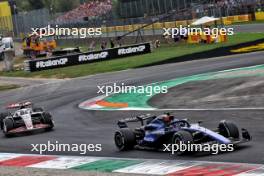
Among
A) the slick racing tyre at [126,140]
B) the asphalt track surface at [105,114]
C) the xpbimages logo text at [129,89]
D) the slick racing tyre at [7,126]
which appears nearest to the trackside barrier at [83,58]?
the asphalt track surface at [105,114]

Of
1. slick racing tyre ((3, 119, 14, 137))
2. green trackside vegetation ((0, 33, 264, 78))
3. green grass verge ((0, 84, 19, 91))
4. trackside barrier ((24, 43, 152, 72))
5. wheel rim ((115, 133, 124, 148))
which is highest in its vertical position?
wheel rim ((115, 133, 124, 148))

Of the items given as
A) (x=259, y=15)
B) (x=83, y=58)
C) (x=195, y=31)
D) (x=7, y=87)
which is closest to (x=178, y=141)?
(x=7, y=87)

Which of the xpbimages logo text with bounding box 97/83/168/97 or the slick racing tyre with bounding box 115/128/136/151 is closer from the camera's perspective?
the slick racing tyre with bounding box 115/128/136/151

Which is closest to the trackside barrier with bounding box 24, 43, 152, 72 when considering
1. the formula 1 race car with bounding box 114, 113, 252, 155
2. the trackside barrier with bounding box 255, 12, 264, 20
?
the trackside barrier with bounding box 255, 12, 264, 20

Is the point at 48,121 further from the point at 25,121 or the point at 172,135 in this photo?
the point at 172,135

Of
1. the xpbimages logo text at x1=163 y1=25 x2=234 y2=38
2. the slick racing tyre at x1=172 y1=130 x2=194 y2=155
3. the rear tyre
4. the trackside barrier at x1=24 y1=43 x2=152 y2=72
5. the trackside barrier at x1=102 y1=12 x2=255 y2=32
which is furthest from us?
the trackside barrier at x1=102 y1=12 x2=255 y2=32

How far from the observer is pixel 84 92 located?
26547mm

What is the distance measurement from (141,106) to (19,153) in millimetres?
6517

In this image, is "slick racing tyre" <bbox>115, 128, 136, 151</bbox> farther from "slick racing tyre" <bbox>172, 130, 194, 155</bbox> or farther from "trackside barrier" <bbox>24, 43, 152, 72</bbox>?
"trackside barrier" <bbox>24, 43, 152, 72</bbox>

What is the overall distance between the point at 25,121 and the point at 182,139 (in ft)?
23.8

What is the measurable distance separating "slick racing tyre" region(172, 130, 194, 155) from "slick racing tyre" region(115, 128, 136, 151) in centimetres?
152

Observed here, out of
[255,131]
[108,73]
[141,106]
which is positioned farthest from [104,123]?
[108,73]

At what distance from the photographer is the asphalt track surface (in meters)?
12.2

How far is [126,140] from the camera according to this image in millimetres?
12820
